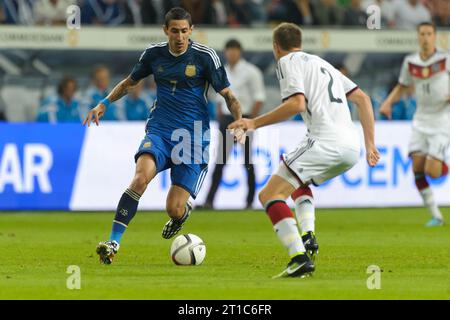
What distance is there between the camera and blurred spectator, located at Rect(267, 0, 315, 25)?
21.5 metres

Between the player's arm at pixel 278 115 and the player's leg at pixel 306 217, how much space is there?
135 cm

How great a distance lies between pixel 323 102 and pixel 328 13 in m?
12.2

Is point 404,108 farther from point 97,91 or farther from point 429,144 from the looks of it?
point 97,91

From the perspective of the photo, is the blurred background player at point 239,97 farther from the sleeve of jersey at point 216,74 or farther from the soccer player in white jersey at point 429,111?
the sleeve of jersey at point 216,74

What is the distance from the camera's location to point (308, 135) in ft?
33.0

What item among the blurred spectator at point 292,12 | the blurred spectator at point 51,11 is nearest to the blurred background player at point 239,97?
the blurred spectator at point 292,12

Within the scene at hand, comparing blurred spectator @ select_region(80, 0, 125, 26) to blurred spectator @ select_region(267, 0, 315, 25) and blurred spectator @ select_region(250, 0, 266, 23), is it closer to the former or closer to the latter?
blurred spectator @ select_region(250, 0, 266, 23)

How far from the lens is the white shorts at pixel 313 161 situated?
9828mm

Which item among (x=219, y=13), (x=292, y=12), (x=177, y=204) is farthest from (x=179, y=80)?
(x=292, y=12)

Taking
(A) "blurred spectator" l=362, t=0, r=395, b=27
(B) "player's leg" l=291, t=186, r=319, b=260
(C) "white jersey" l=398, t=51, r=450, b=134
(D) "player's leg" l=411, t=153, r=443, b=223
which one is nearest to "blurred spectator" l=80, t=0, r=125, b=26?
(A) "blurred spectator" l=362, t=0, r=395, b=27

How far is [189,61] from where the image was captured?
1126 centimetres
